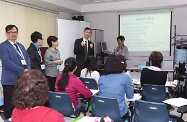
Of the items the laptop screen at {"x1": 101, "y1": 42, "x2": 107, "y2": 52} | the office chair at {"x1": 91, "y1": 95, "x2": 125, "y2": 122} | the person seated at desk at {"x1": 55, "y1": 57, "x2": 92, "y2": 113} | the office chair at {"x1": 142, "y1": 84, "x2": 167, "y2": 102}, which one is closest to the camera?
the office chair at {"x1": 91, "y1": 95, "x2": 125, "y2": 122}

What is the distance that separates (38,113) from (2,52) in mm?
2076

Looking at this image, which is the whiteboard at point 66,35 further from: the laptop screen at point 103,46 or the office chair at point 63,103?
the office chair at point 63,103

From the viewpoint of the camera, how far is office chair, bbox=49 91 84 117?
2.57 m

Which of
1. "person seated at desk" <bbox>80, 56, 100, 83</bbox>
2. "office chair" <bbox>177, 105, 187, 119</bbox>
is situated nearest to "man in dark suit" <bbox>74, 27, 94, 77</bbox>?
"person seated at desk" <bbox>80, 56, 100, 83</bbox>

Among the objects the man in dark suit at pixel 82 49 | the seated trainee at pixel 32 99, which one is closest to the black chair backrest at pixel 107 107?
the seated trainee at pixel 32 99

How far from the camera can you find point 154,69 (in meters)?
3.47

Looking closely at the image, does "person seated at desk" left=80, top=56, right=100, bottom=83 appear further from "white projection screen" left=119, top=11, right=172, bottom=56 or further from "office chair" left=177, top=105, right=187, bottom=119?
"white projection screen" left=119, top=11, right=172, bottom=56

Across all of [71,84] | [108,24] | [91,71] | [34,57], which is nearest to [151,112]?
[71,84]

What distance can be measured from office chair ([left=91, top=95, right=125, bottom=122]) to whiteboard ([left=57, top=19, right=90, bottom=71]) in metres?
4.10

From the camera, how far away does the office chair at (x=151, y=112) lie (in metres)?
2.21

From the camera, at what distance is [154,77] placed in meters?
3.48

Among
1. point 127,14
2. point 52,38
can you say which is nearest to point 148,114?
point 52,38

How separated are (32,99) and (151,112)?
150cm

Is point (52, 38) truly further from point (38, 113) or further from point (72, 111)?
point (38, 113)
